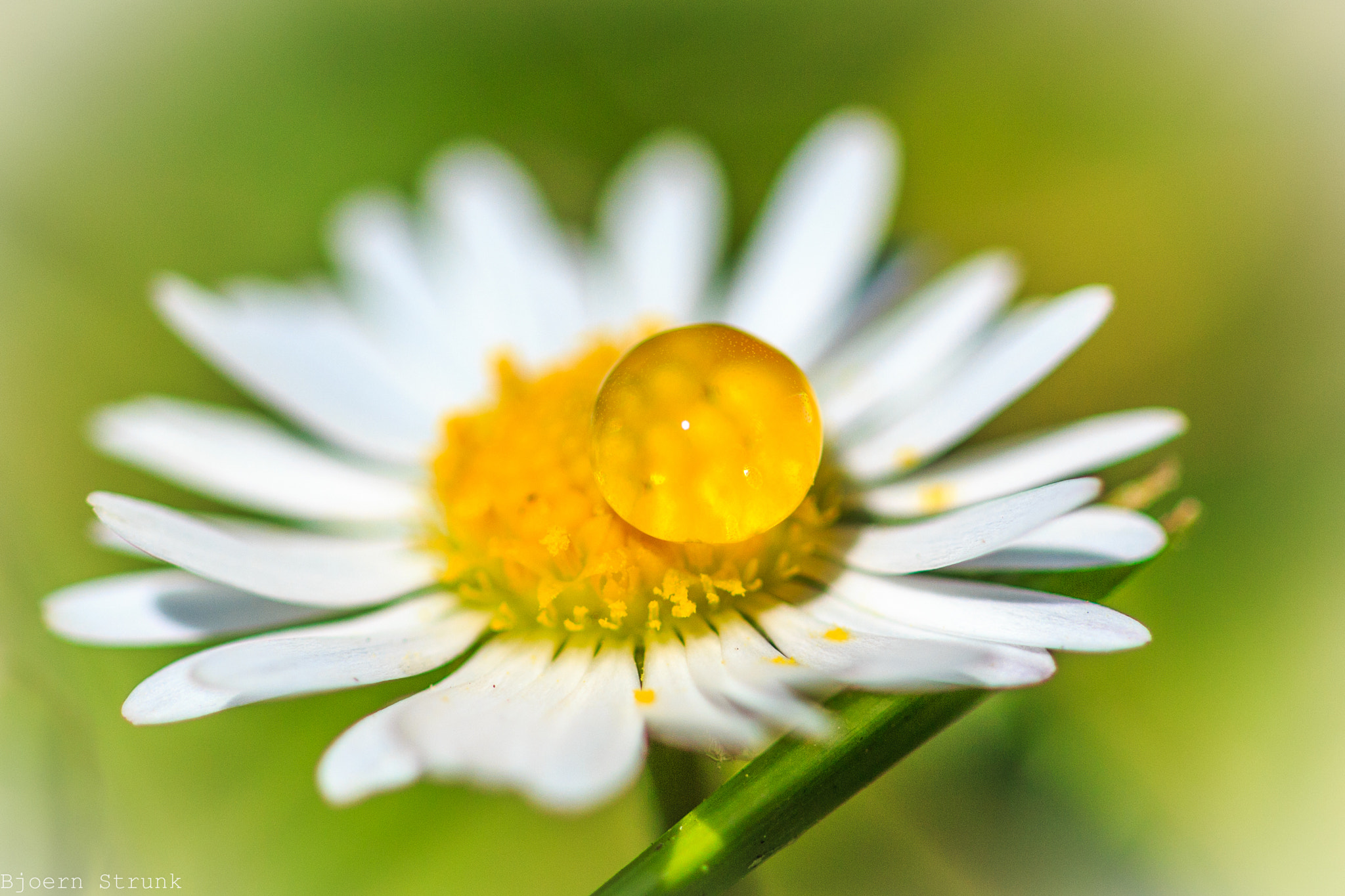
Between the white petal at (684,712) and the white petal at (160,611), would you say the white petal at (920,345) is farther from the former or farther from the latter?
the white petal at (160,611)

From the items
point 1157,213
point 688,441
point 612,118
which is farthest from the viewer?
point 612,118

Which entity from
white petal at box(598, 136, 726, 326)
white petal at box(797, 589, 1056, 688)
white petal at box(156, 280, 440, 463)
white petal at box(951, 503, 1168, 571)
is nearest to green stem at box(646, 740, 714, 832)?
white petal at box(797, 589, 1056, 688)

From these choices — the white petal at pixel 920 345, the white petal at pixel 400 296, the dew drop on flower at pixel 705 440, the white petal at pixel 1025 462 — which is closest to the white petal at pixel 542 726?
the dew drop on flower at pixel 705 440

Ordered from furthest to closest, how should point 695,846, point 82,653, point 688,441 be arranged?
point 82,653 → point 688,441 → point 695,846

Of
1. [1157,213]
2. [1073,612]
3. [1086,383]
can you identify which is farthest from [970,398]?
[1157,213]

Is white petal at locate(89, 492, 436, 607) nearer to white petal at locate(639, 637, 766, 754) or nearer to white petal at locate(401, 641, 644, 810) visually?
white petal at locate(401, 641, 644, 810)

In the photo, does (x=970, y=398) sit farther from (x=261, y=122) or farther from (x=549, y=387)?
(x=261, y=122)
